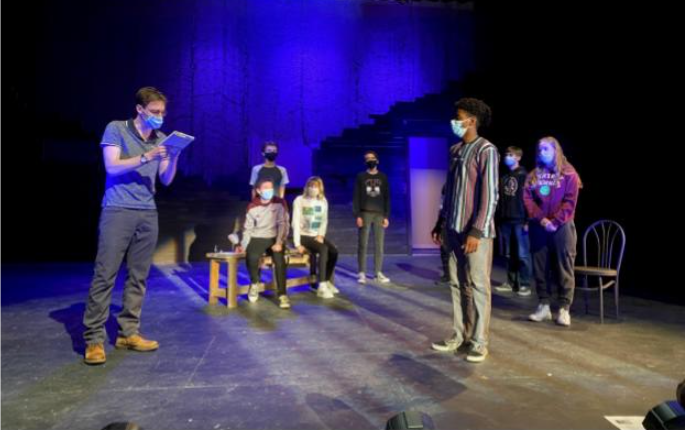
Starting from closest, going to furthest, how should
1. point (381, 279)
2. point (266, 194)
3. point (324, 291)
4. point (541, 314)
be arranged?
point (541, 314) < point (266, 194) < point (324, 291) < point (381, 279)

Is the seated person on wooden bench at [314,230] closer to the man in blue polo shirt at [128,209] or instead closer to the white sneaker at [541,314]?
the white sneaker at [541,314]

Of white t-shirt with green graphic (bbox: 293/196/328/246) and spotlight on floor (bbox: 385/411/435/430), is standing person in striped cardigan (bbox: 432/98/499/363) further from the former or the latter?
white t-shirt with green graphic (bbox: 293/196/328/246)

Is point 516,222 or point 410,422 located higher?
point 516,222

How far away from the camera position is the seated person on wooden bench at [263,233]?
4.47 meters

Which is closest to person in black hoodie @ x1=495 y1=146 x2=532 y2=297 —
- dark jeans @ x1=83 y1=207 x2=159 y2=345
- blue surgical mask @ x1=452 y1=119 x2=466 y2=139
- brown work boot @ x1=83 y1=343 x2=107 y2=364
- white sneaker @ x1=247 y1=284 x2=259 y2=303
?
blue surgical mask @ x1=452 y1=119 x2=466 y2=139

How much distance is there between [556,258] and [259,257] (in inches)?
99.0

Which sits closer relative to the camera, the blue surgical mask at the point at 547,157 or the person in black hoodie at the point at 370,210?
the blue surgical mask at the point at 547,157

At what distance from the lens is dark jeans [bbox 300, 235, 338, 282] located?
4828 millimetres

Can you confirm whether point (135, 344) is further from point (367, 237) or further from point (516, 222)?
point (516, 222)

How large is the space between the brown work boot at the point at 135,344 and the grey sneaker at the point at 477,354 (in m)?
1.89

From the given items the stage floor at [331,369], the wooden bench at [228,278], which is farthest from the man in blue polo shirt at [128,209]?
the wooden bench at [228,278]

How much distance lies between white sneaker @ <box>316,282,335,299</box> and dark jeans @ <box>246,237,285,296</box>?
52 cm

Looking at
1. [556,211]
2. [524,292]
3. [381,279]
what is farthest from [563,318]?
[381,279]

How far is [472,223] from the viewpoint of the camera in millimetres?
2770
